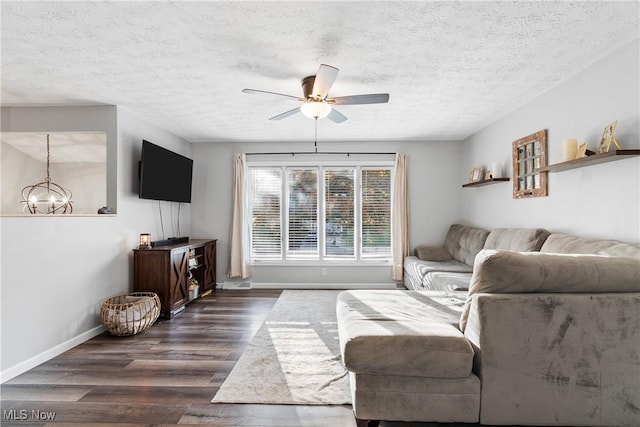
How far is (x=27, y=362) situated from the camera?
271 centimetres

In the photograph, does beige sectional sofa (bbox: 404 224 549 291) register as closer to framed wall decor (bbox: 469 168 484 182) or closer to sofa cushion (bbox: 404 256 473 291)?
sofa cushion (bbox: 404 256 473 291)

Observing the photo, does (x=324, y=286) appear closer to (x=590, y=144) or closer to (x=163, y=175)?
(x=163, y=175)

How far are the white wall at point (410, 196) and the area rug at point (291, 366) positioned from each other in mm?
1591

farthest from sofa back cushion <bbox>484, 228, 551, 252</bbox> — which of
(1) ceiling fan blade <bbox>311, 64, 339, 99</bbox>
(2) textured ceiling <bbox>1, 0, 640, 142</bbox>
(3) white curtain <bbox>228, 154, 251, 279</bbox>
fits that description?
(3) white curtain <bbox>228, 154, 251, 279</bbox>

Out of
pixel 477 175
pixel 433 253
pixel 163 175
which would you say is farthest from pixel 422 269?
pixel 163 175

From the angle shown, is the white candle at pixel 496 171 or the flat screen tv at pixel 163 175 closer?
the flat screen tv at pixel 163 175

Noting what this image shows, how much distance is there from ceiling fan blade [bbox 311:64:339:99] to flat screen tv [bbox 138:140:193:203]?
2409mm

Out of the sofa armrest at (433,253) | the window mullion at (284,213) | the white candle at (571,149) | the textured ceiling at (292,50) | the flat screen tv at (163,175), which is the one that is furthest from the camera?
the window mullion at (284,213)

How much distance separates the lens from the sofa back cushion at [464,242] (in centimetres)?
439

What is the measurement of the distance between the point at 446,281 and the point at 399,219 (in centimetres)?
203

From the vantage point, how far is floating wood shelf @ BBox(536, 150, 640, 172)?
2.24 meters

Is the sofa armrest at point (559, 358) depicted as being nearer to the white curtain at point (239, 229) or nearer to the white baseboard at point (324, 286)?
the white baseboard at point (324, 286)

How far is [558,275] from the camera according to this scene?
1695mm

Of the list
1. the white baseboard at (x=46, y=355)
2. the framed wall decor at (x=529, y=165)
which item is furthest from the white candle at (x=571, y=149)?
the white baseboard at (x=46, y=355)
